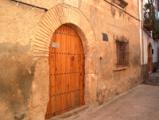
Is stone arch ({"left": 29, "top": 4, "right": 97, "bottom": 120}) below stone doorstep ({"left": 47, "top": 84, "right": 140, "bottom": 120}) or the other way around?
the other way around

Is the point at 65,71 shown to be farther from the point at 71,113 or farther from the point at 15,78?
the point at 15,78

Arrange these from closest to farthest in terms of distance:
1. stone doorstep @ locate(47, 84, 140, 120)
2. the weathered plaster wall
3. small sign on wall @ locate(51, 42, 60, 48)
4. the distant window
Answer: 1. the weathered plaster wall
2. small sign on wall @ locate(51, 42, 60, 48)
3. stone doorstep @ locate(47, 84, 140, 120)
4. the distant window

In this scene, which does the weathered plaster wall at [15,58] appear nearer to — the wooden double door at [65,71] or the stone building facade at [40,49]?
the stone building facade at [40,49]

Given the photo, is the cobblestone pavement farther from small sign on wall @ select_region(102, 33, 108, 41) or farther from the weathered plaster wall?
small sign on wall @ select_region(102, 33, 108, 41)

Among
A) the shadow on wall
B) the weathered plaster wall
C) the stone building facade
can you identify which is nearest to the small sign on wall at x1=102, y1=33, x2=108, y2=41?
the stone building facade

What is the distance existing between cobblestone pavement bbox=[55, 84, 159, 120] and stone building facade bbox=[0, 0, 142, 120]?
1.08 ft

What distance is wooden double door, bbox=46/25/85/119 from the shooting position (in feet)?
16.6

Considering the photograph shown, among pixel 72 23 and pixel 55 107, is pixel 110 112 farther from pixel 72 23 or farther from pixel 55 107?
pixel 72 23

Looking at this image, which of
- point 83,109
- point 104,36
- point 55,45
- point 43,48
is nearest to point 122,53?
point 104,36

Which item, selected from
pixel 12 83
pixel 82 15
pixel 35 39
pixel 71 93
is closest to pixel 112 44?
pixel 82 15

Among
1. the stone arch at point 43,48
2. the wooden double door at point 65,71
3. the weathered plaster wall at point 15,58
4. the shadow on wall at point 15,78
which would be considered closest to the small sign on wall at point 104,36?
the wooden double door at point 65,71

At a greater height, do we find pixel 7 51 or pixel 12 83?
pixel 7 51

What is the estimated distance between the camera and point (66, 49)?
5.48 meters

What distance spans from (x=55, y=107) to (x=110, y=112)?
168cm
